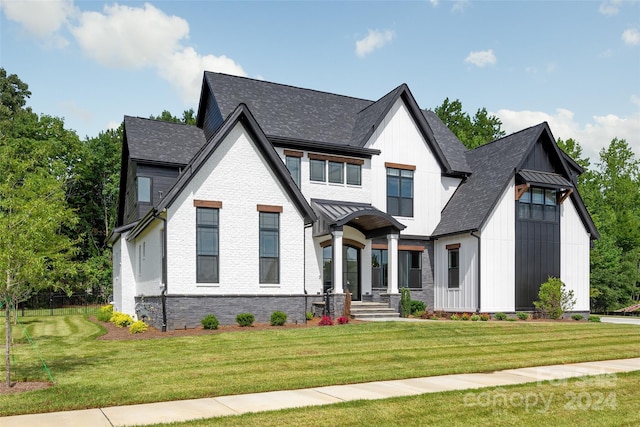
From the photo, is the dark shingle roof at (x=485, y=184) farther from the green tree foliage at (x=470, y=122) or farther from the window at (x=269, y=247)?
the green tree foliage at (x=470, y=122)

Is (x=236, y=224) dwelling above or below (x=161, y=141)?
below

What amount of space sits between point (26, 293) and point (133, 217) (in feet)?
49.5

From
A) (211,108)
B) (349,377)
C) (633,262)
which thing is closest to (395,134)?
(211,108)

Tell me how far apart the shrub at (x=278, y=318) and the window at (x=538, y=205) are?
515 inches

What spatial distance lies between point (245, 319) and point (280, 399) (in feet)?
37.3

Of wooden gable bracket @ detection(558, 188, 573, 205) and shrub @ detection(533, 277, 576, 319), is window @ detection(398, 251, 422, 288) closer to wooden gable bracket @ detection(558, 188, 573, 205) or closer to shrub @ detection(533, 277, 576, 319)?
shrub @ detection(533, 277, 576, 319)

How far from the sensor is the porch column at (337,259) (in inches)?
917

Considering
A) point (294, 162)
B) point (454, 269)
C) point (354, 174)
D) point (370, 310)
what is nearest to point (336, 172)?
point (354, 174)

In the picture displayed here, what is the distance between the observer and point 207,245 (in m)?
21.2

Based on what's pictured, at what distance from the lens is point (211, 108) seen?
2803 cm

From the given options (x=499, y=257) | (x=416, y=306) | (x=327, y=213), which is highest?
(x=327, y=213)

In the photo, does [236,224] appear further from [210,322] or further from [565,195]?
[565,195]

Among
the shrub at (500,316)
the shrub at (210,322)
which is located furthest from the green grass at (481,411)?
the shrub at (500,316)

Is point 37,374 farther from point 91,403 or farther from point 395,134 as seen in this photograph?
point 395,134
